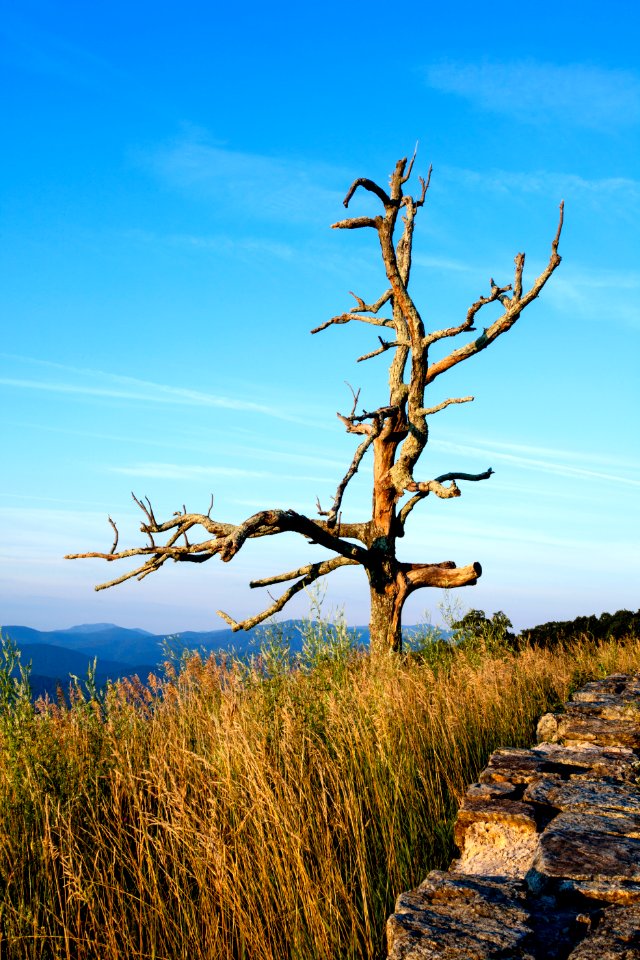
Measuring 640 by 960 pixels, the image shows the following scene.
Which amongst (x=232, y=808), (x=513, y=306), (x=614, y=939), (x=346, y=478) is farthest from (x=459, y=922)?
(x=513, y=306)

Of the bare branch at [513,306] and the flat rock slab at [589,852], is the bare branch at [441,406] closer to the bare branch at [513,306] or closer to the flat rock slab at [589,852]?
the bare branch at [513,306]

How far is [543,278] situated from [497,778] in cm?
988

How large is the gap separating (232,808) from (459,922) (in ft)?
5.20

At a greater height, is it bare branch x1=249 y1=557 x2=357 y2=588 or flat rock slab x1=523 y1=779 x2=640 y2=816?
bare branch x1=249 y1=557 x2=357 y2=588

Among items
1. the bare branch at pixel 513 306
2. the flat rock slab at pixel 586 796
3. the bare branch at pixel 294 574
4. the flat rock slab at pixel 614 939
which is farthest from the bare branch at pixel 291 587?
the flat rock slab at pixel 614 939

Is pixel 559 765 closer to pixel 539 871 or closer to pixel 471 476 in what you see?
pixel 539 871

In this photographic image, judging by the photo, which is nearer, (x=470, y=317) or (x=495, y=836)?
(x=495, y=836)

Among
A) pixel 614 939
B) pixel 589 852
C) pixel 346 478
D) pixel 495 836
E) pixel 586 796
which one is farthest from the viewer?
pixel 346 478

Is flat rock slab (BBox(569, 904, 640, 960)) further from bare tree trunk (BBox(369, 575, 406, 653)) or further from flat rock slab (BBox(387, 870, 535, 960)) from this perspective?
bare tree trunk (BBox(369, 575, 406, 653))

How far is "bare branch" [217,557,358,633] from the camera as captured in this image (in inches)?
453

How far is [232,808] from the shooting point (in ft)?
12.8

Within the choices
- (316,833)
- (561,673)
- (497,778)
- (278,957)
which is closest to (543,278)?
(561,673)

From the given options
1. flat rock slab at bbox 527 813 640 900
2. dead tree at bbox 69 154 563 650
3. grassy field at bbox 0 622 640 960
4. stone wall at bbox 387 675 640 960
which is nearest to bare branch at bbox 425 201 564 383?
dead tree at bbox 69 154 563 650

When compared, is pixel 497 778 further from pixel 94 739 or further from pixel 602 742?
pixel 94 739
